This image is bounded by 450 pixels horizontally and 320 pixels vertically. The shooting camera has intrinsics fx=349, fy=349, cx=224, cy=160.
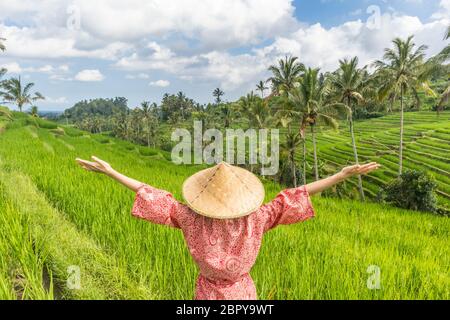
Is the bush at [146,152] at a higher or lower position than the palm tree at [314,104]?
lower

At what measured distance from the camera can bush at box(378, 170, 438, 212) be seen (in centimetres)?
1780

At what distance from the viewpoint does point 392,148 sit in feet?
126

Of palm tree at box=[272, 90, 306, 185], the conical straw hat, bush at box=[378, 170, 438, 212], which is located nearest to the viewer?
the conical straw hat

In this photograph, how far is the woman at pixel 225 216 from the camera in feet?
5.72

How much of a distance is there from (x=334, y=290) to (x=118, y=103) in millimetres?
159663

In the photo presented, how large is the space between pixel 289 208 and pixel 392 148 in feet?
134

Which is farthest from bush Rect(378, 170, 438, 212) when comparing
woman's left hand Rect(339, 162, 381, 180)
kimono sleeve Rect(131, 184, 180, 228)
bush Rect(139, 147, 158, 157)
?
bush Rect(139, 147, 158, 157)

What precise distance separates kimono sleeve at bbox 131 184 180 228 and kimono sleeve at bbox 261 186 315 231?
19.4 inches

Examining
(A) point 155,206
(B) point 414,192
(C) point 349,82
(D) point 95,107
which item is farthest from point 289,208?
(D) point 95,107

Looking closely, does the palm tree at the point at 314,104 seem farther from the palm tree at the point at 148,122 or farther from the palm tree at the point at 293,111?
the palm tree at the point at 148,122

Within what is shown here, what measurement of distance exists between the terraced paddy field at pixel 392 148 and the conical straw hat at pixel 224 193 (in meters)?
27.5

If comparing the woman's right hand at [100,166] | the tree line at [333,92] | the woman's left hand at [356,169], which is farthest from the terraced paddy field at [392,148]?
the woman's right hand at [100,166]

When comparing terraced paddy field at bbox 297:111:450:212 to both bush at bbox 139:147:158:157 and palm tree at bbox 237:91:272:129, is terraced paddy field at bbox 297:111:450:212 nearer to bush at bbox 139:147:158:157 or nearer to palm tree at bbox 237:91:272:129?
palm tree at bbox 237:91:272:129
